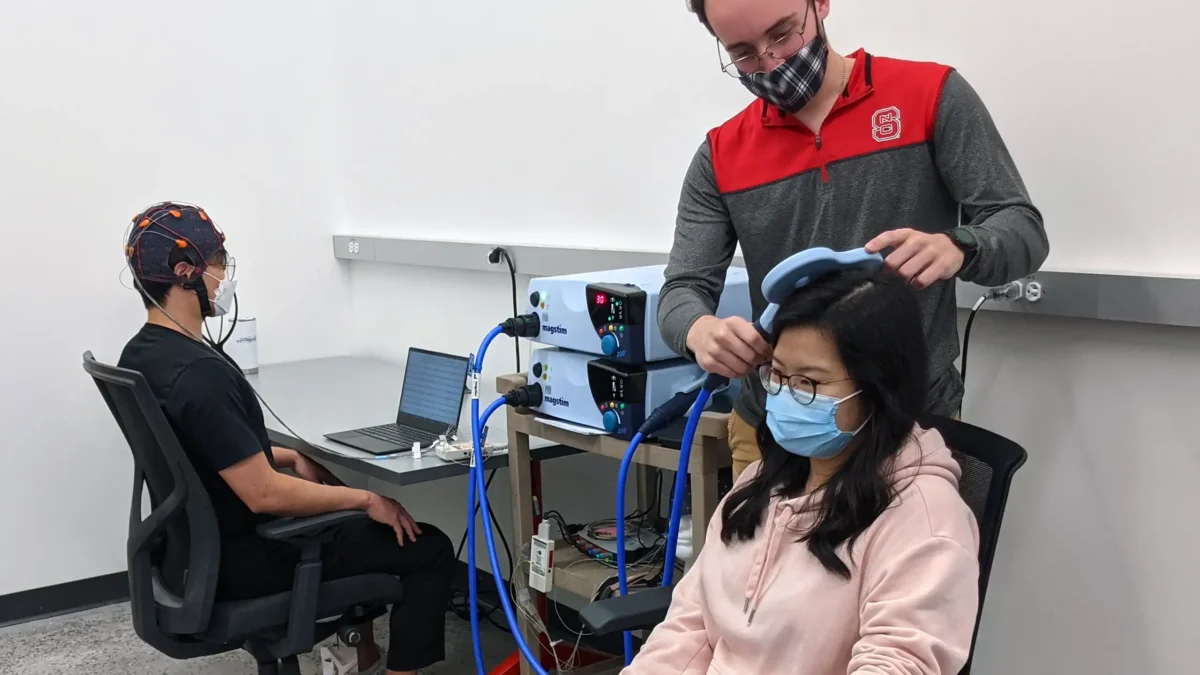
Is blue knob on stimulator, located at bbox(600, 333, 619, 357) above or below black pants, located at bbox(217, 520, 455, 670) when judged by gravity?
above

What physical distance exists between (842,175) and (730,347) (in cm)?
35

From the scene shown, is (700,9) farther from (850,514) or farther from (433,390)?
(433,390)

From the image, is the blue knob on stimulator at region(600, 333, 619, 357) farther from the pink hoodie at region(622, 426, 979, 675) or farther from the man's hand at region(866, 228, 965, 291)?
the man's hand at region(866, 228, 965, 291)

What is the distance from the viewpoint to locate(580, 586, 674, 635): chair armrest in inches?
57.7

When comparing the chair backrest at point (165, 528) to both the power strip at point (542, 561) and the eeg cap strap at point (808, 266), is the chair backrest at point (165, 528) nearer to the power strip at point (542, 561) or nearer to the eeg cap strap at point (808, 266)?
the power strip at point (542, 561)

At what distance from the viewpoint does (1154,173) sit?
163 centimetres

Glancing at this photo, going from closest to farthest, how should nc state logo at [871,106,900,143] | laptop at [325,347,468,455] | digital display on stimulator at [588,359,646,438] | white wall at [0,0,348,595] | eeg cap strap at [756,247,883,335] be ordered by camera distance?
eeg cap strap at [756,247,883,335], nc state logo at [871,106,900,143], digital display on stimulator at [588,359,646,438], laptop at [325,347,468,455], white wall at [0,0,348,595]

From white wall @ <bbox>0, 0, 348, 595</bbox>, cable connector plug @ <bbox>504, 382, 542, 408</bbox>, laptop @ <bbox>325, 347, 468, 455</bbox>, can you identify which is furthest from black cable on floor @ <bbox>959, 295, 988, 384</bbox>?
white wall @ <bbox>0, 0, 348, 595</bbox>

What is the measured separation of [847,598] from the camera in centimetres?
129

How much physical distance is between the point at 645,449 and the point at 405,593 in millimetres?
787

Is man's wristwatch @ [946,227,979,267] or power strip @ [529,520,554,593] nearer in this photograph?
man's wristwatch @ [946,227,979,267]

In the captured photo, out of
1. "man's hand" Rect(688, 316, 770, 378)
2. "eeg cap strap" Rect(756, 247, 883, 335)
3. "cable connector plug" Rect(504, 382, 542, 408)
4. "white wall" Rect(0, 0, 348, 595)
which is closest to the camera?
"eeg cap strap" Rect(756, 247, 883, 335)

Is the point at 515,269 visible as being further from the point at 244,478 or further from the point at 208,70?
the point at 208,70

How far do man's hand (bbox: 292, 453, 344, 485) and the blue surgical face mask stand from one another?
1.54 m
